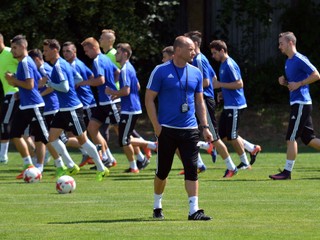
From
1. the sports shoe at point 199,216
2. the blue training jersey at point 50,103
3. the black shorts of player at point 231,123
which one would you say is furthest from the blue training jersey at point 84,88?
the sports shoe at point 199,216

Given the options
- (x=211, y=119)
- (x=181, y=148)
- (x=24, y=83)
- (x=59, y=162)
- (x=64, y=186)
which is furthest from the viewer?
(x=59, y=162)

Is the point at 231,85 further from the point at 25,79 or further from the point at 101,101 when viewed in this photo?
the point at 25,79

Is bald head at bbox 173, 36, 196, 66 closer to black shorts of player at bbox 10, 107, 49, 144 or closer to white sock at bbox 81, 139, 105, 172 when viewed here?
white sock at bbox 81, 139, 105, 172

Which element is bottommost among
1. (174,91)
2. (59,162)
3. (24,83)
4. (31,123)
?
(59,162)

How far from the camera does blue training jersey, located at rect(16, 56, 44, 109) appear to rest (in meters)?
18.5

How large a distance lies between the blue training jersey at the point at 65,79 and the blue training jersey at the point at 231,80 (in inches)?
101

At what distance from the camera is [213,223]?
12648 millimetres

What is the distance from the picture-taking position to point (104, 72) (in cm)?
2000

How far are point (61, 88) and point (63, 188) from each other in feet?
8.46

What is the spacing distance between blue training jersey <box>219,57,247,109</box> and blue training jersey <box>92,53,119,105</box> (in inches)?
80.6

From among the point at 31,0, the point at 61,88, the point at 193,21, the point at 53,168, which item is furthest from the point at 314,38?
the point at 61,88

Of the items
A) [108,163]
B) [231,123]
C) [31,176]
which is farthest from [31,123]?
[231,123]

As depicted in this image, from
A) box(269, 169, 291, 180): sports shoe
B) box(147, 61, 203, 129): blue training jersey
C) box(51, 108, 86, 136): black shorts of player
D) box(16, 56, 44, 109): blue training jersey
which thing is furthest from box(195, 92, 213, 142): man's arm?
box(16, 56, 44, 109): blue training jersey

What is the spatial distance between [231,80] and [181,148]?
20.9 feet
